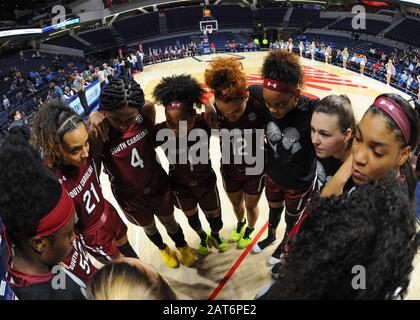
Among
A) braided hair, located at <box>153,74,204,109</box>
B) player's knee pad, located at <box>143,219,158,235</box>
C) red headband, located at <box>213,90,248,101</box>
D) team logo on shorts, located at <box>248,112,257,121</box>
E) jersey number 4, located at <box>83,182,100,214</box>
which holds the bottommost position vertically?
player's knee pad, located at <box>143,219,158,235</box>

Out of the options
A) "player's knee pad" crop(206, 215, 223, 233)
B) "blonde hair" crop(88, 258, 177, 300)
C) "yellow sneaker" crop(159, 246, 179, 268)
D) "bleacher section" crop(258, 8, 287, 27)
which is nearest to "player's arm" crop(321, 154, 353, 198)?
"blonde hair" crop(88, 258, 177, 300)

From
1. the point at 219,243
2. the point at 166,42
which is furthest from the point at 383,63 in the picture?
the point at 166,42

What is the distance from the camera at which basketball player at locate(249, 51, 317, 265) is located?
2.51 m

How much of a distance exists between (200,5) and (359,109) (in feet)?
75.2

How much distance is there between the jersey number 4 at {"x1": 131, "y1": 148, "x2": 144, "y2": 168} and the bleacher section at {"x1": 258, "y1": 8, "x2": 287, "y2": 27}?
2564 centimetres

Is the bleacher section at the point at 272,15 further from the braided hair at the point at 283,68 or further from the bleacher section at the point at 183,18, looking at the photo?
the braided hair at the point at 283,68

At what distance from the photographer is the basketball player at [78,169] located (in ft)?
6.82

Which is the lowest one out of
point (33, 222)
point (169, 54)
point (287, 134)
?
point (169, 54)

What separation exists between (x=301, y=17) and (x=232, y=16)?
5.82 m

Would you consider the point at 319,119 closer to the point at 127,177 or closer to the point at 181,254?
the point at 127,177

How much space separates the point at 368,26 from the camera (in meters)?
20.8

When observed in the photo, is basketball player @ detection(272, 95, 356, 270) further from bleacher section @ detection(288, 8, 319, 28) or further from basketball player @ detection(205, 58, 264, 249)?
bleacher section @ detection(288, 8, 319, 28)

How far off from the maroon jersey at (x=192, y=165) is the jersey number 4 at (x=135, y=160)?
0.23 metres

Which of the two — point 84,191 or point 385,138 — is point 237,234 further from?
point 385,138
